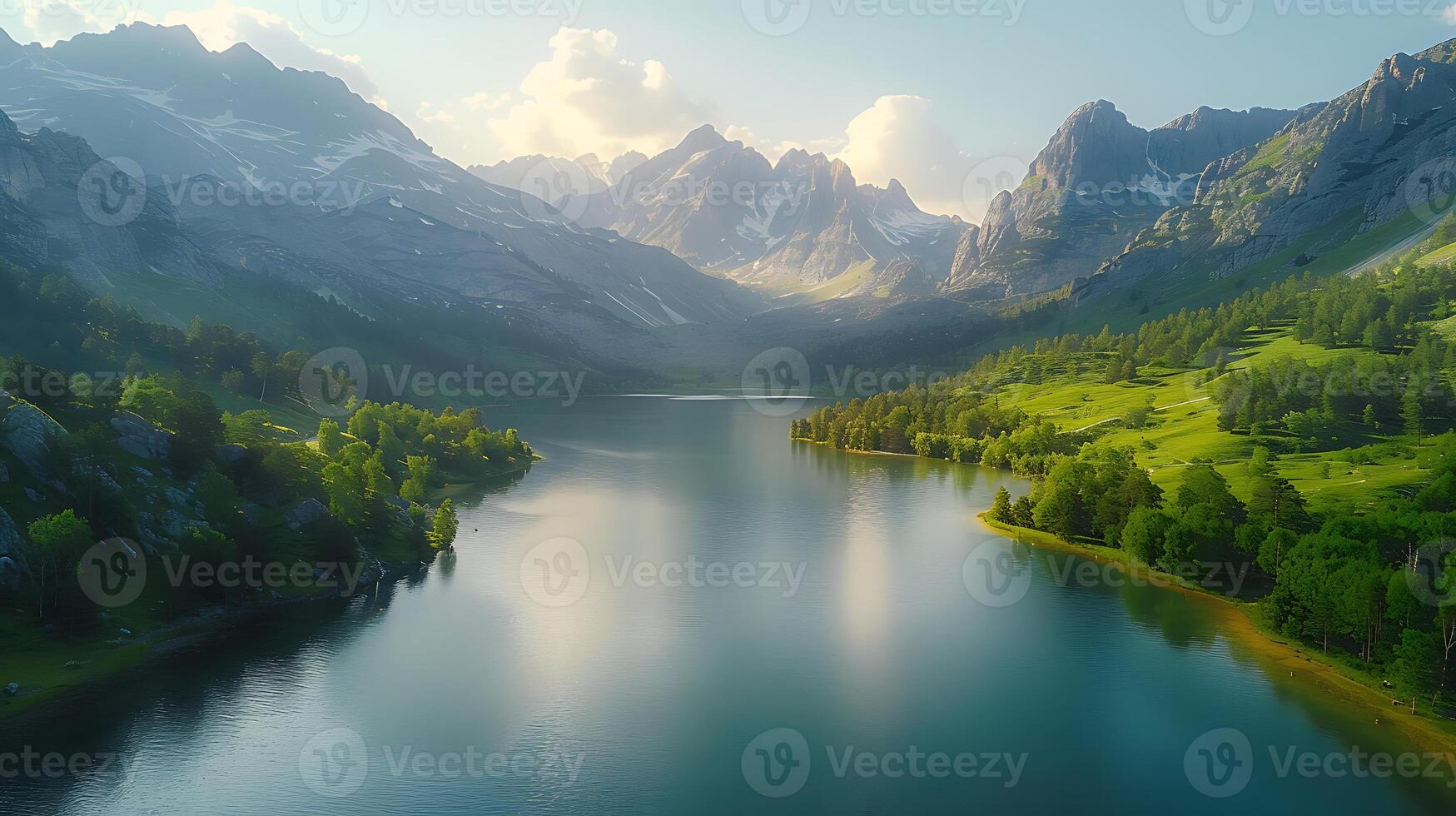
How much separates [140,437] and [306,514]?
14.0 meters

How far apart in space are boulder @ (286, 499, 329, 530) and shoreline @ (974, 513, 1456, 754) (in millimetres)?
72108

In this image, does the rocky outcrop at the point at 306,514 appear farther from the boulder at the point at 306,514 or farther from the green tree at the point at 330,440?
the green tree at the point at 330,440

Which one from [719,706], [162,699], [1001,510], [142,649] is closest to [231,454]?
[142,649]

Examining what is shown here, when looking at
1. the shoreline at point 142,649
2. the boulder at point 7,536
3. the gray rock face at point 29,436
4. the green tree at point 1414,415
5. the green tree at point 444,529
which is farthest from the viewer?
the green tree at point 1414,415

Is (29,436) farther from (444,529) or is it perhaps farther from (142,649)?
(444,529)

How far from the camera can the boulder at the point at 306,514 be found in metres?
71.4

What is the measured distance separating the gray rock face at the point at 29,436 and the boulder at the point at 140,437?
693cm

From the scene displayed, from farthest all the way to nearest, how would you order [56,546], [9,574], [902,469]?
[902,469], [56,546], [9,574]

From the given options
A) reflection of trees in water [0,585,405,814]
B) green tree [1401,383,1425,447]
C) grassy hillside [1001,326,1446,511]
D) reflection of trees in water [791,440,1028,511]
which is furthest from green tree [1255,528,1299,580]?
reflection of trees in water [0,585,405,814]

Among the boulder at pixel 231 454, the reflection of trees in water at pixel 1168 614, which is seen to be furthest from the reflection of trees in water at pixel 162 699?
the reflection of trees in water at pixel 1168 614

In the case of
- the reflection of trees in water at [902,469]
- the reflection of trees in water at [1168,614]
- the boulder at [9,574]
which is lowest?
the reflection of trees in water at [1168,614]

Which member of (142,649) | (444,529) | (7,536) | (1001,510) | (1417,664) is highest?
(1001,510)

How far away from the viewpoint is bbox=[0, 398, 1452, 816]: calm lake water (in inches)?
1602

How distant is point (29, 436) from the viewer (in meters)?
60.3
